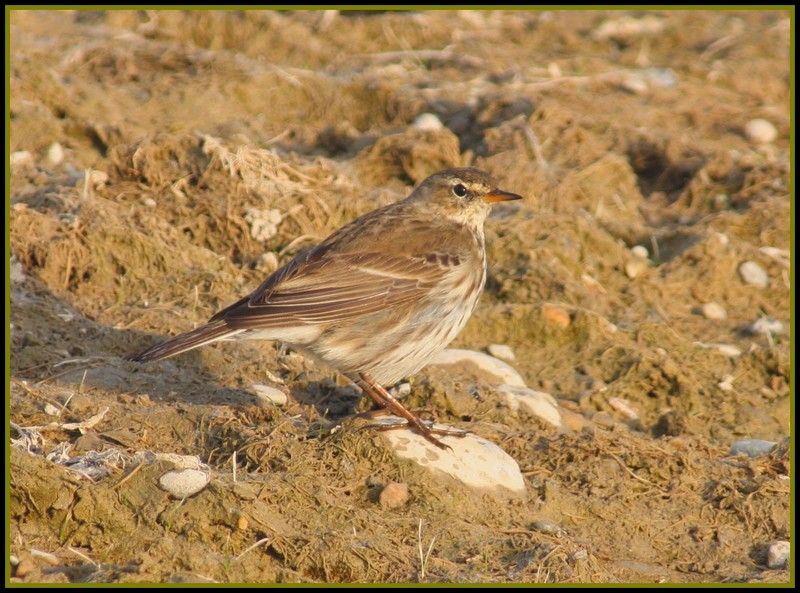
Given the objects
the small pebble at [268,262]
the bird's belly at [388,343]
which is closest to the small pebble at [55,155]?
the small pebble at [268,262]

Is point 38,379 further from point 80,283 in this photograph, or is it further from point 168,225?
point 168,225

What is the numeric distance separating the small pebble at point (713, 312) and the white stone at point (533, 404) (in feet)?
7.88

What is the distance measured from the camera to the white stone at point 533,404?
7266mm

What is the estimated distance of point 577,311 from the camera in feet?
28.5

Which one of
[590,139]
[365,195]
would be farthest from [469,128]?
[365,195]

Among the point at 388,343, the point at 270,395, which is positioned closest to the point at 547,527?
the point at 388,343

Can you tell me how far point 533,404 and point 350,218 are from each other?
8.87ft

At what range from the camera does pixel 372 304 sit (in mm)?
6953

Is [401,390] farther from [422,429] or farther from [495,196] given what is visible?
[495,196]

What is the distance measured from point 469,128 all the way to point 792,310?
3.53 metres

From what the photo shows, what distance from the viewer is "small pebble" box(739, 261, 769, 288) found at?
967 centimetres

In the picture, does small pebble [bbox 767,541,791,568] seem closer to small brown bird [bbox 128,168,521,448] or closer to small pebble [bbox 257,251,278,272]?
small brown bird [bbox 128,168,521,448]

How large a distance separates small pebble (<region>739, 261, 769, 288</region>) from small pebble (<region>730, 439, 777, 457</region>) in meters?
2.45

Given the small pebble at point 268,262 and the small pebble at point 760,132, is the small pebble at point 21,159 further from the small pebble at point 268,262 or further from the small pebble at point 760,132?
the small pebble at point 760,132
